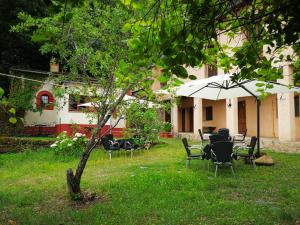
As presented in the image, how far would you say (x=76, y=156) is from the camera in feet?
41.9

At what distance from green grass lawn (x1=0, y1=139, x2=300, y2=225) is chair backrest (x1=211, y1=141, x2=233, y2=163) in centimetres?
48

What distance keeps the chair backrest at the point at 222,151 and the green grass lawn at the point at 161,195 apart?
1.56 feet

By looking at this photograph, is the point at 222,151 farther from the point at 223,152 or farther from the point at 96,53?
the point at 96,53

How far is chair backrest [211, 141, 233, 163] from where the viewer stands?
7680mm

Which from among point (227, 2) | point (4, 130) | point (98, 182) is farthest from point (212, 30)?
point (4, 130)

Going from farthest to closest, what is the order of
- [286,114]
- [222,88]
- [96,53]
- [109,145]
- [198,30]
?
[286,114] < [109,145] < [222,88] < [96,53] < [198,30]

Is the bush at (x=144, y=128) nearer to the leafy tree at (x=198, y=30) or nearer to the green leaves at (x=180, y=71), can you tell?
the leafy tree at (x=198, y=30)

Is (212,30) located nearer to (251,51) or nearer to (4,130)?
(251,51)

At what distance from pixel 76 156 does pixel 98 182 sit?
208 inches

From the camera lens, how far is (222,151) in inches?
307

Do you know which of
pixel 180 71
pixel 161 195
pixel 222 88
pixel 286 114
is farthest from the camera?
pixel 286 114

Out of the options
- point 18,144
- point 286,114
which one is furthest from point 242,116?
point 18,144

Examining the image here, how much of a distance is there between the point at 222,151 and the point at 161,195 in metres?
2.30

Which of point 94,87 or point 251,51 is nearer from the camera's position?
point 251,51
